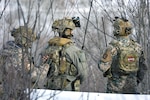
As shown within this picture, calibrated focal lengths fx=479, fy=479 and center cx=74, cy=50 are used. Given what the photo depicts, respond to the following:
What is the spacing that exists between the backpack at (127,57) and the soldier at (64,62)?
37 centimetres

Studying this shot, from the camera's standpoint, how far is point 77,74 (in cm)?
528

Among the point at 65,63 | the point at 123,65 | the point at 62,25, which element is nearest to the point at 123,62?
the point at 123,65

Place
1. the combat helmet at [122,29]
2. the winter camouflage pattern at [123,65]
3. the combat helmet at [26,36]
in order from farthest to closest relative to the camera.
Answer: the combat helmet at [122,29], the winter camouflage pattern at [123,65], the combat helmet at [26,36]

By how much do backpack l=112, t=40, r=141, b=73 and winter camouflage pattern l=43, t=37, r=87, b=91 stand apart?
1.22 ft

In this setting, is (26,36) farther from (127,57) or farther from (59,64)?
(127,57)

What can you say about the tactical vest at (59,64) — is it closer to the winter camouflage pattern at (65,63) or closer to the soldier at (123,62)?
the winter camouflage pattern at (65,63)

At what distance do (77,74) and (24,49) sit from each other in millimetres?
1808

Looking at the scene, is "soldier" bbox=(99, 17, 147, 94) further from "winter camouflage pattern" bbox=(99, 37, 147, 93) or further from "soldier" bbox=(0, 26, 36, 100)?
"soldier" bbox=(0, 26, 36, 100)

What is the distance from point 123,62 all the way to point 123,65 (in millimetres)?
34

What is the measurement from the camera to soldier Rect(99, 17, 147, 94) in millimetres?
5242

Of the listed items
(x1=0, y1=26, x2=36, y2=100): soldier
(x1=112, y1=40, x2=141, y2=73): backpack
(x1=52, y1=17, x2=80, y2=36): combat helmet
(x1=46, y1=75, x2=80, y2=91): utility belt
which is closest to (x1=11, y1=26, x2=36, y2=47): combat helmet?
(x1=0, y1=26, x2=36, y2=100): soldier

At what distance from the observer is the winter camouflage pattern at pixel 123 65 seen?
523 centimetres

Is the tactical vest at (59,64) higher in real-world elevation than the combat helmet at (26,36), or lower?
lower

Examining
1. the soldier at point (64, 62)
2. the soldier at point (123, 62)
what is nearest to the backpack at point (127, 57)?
the soldier at point (123, 62)
